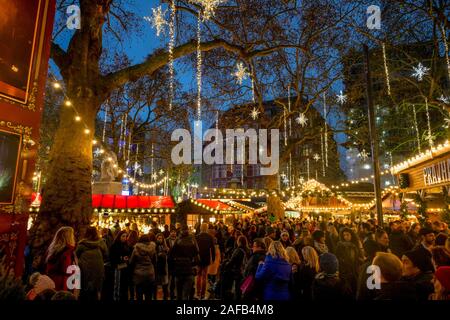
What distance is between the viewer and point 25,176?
3.76 meters

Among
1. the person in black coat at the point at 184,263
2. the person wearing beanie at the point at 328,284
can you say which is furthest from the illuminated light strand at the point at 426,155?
the person in black coat at the point at 184,263

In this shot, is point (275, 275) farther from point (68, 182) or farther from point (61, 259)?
point (68, 182)

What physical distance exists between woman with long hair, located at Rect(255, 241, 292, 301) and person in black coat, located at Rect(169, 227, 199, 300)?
106 inches

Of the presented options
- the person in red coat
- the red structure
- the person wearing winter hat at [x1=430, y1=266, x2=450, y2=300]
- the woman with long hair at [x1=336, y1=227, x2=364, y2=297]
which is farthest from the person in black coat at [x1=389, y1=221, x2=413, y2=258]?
the red structure

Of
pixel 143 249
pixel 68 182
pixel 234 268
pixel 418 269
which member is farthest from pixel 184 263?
pixel 418 269

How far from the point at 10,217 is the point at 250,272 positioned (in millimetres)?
3335

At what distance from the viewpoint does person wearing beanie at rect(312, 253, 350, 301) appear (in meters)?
3.25

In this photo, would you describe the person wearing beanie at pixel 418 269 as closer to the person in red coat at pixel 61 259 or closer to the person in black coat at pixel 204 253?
the person in red coat at pixel 61 259

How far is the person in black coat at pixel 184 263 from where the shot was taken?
21.2 ft

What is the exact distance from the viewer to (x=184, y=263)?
649cm

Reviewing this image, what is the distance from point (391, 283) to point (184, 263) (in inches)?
177

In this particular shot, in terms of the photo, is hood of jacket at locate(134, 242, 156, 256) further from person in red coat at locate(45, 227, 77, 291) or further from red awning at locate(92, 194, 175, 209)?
red awning at locate(92, 194, 175, 209)
